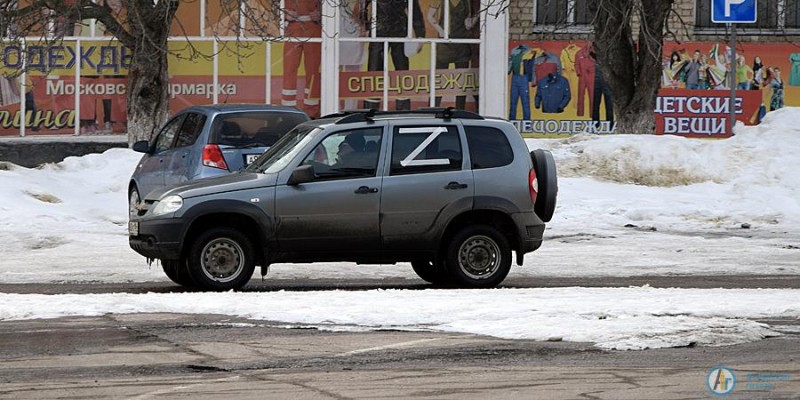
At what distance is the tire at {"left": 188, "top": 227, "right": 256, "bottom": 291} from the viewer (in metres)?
12.9

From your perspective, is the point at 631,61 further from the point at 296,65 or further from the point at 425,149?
the point at 425,149

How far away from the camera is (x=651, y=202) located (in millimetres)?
22219

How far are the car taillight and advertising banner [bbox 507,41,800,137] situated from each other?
58.9 ft

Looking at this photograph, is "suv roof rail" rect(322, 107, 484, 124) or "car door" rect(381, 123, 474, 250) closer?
"car door" rect(381, 123, 474, 250)

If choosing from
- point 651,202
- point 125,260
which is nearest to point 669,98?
point 651,202

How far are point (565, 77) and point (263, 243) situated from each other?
2156 cm

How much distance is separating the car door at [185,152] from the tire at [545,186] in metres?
4.09

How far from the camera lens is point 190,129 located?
652 inches

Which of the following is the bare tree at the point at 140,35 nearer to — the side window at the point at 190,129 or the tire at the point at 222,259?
the side window at the point at 190,129

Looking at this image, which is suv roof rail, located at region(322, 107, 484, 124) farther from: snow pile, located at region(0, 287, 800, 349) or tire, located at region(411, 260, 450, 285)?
snow pile, located at region(0, 287, 800, 349)

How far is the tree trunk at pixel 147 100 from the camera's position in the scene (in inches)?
977

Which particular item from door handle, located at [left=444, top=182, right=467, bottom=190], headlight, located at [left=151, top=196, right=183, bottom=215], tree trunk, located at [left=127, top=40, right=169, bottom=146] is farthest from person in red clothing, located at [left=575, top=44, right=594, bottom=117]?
headlight, located at [left=151, top=196, right=183, bottom=215]

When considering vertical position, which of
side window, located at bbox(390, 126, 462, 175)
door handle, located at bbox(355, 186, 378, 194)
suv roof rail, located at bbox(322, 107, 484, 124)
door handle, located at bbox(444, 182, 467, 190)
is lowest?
door handle, located at bbox(355, 186, 378, 194)

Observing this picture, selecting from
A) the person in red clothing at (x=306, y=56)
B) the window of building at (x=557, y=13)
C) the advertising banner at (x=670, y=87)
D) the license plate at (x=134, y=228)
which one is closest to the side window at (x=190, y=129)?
the license plate at (x=134, y=228)
